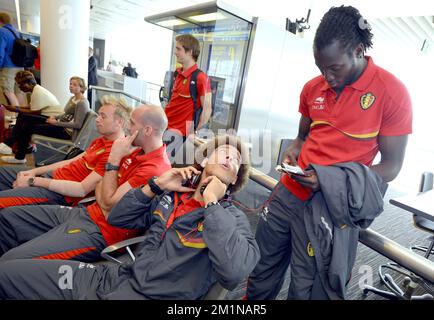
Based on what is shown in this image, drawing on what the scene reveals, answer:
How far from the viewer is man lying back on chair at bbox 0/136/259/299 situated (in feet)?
3.68

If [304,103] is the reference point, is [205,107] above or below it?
below

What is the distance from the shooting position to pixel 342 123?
119cm

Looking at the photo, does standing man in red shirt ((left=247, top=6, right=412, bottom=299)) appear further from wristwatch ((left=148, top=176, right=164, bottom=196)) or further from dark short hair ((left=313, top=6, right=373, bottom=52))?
wristwatch ((left=148, top=176, right=164, bottom=196))

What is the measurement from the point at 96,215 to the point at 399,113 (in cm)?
170

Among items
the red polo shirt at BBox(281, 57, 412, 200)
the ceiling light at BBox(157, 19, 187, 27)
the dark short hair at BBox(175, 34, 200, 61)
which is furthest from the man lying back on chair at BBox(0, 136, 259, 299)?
the ceiling light at BBox(157, 19, 187, 27)

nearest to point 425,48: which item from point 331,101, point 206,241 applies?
point 331,101

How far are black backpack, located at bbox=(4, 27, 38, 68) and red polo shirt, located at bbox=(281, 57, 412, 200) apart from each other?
18.7 ft

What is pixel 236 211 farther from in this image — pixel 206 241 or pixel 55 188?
pixel 55 188

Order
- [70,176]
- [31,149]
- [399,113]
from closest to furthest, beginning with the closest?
[399,113] → [70,176] → [31,149]

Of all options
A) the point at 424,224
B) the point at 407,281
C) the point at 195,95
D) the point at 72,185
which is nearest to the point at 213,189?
the point at 72,185

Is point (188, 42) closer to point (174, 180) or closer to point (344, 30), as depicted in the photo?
point (174, 180)

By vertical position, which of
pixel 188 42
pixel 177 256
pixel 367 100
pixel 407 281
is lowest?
pixel 407 281
